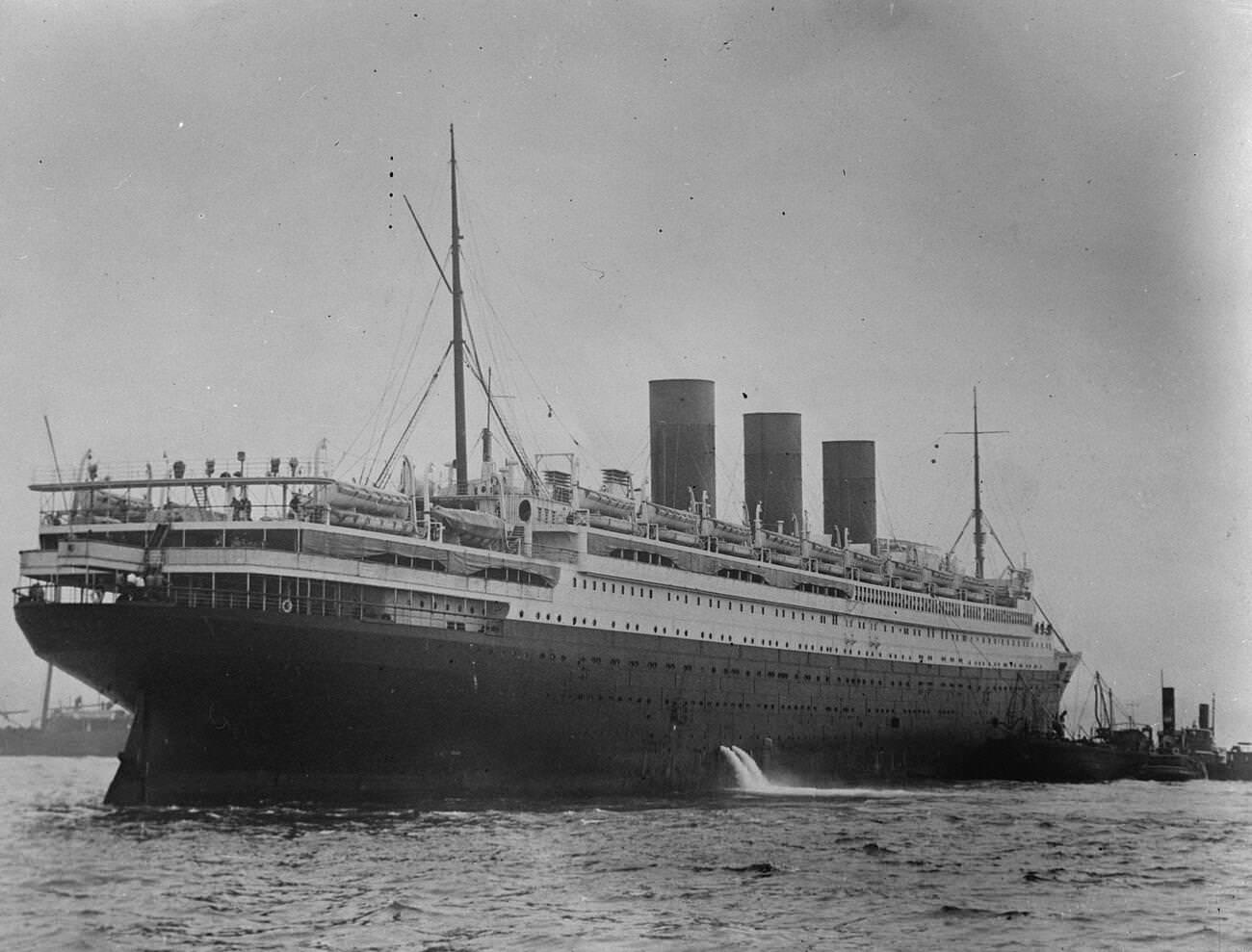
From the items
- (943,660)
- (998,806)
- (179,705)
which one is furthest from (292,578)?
(943,660)

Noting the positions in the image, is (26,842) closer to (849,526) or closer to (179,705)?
(179,705)

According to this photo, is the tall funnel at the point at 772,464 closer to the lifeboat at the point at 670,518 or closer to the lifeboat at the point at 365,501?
the lifeboat at the point at 670,518

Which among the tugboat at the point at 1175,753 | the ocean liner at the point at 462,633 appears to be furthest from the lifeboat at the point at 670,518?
the tugboat at the point at 1175,753

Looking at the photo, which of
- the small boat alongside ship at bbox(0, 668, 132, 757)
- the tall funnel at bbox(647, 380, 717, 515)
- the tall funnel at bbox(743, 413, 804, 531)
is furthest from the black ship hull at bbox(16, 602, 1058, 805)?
the small boat alongside ship at bbox(0, 668, 132, 757)

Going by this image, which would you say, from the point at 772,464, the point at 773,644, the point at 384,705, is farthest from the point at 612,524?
the point at 772,464

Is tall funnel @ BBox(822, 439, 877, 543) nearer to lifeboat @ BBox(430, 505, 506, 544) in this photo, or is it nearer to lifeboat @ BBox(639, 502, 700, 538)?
lifeboat @ BBox(639, 502, 700, 538)

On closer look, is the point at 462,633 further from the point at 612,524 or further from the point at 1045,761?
the point at 1045,761
